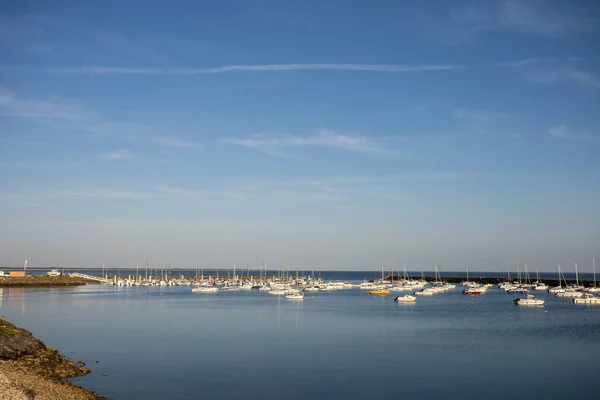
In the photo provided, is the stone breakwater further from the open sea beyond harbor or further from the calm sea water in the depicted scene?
the calm sea water

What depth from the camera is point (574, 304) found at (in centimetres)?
10112

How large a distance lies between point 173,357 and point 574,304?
3352 inches

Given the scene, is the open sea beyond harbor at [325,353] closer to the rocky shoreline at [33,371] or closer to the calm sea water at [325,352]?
the calm sea water at [325,352]

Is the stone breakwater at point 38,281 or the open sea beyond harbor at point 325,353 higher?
the stone breakwater at point 38,281

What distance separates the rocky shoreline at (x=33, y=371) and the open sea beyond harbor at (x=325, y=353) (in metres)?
1.65

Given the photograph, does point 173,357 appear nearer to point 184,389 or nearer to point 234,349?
point 234,349

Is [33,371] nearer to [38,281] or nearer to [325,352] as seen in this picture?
[325,352]

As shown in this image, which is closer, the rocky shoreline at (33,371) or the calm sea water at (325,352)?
the rocky shoreline at (33,371)

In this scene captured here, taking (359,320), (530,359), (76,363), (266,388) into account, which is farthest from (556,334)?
(76,363)

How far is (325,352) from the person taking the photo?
44.6 m

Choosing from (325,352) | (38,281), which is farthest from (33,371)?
(38,281)

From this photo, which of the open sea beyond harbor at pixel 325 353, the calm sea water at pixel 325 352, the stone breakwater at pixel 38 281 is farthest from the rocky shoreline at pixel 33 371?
the stone breakwater at pixel 38 281

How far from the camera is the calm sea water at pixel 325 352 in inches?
1277

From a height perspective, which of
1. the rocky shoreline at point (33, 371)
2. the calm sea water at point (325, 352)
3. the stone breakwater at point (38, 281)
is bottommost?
the calm sea water at point (325, 352)
